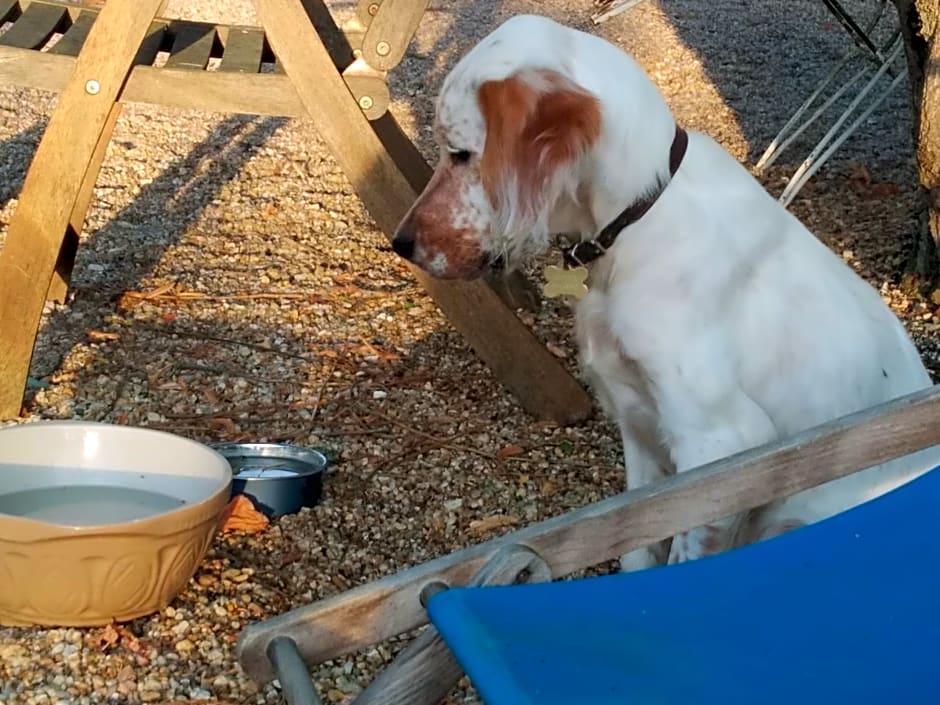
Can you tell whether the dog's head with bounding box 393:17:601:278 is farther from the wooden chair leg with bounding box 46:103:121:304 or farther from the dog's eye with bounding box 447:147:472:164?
Answer: the wooden chair leg with bounding box 46:103:121:304

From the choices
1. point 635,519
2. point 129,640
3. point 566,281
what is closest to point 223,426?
point 129,640

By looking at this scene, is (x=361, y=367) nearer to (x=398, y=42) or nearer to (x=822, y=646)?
(x=398, y=42)

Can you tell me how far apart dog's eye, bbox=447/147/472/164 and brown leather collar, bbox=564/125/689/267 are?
0.23m

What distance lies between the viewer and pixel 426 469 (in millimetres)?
2826

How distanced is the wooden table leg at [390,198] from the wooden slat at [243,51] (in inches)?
8.4

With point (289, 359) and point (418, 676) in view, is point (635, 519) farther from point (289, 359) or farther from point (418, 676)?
point (289, 359)

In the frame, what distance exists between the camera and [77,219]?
3213 mm

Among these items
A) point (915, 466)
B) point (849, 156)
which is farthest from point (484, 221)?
point (849, 156)

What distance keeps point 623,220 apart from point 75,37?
5.70ft

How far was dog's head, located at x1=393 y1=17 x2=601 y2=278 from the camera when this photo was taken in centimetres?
191

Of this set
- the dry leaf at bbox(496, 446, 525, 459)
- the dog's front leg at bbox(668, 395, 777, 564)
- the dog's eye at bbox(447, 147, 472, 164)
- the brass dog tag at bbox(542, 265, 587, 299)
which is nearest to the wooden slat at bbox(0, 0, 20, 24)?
the dry leaf at bbox(496, 446, 525, 459)


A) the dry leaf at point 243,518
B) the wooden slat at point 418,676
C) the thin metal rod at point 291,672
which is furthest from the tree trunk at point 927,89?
the thin metal rod at point 291,672

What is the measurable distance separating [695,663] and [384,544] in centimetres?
112

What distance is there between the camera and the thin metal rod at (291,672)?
1306mm
